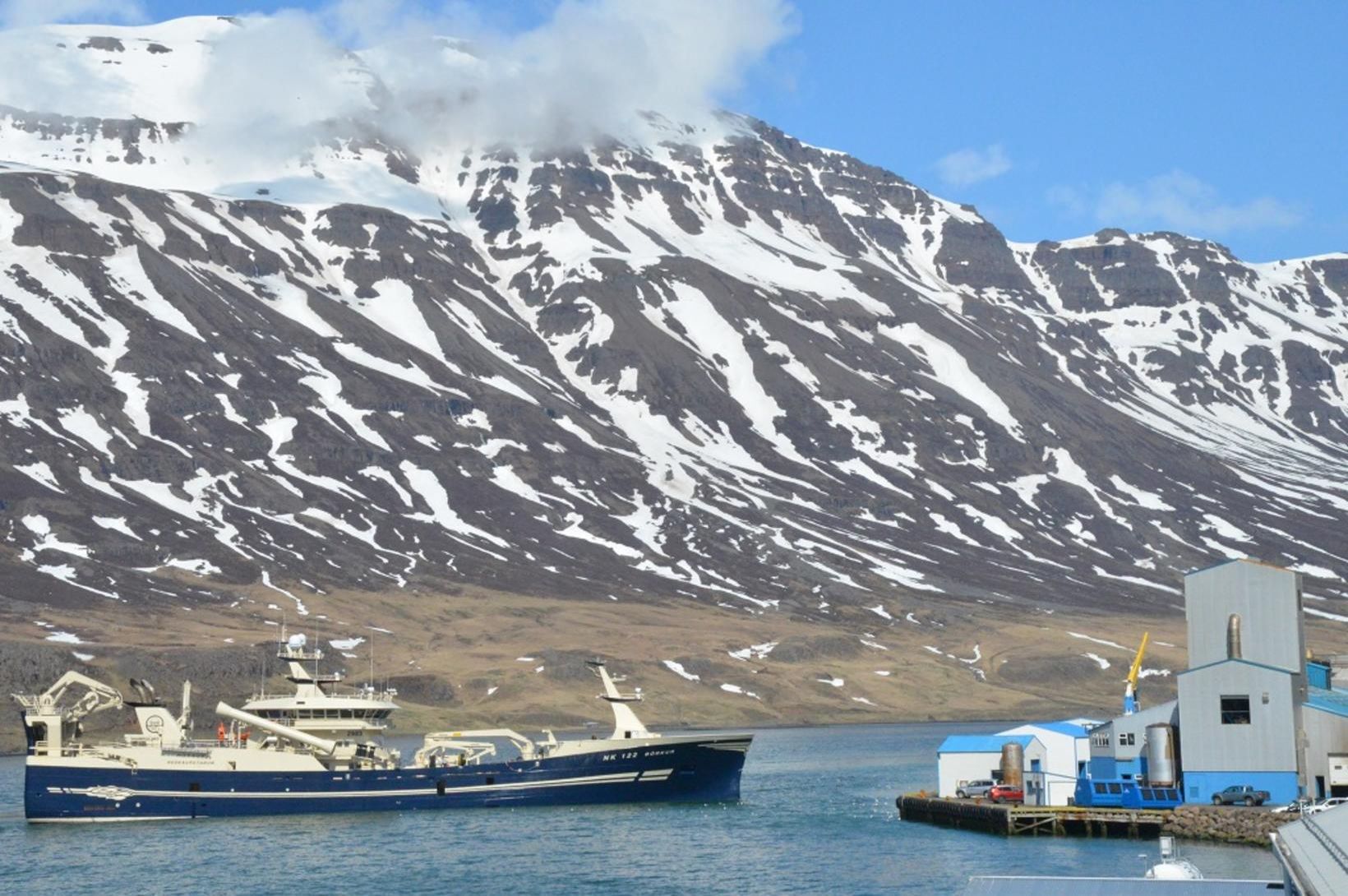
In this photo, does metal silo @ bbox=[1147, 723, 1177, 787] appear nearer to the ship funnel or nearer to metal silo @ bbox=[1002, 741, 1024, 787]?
the ship funnel

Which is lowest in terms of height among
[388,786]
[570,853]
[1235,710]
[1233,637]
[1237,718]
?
[570,853]

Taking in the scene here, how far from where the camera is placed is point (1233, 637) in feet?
290

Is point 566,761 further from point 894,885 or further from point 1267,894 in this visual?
point 1267,894

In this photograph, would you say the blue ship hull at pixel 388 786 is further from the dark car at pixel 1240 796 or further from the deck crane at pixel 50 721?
the dark car at pixel 1240 796

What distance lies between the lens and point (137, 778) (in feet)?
359

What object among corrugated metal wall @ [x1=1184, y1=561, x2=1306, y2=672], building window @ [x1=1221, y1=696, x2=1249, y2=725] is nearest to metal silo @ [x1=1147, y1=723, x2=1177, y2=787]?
corrugated metal wall @ [x1=1184, y1=561, x2=1306, y2=672]

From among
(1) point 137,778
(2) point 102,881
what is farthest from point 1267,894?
(1) point 137,778

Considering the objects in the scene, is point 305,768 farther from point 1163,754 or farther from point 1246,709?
point 1246,709

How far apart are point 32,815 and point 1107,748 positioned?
5775 cm

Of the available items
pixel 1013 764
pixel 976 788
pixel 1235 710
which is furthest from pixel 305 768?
pixel 1235 710

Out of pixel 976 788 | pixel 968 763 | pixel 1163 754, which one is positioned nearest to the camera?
pixel 1163 754

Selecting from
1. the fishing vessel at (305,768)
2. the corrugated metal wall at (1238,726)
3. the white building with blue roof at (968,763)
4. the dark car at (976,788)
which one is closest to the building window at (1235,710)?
the corrugated metal wall at (1238,726)

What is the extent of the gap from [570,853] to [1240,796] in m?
30.2

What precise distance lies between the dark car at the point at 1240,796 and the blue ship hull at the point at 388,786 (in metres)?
37.1
